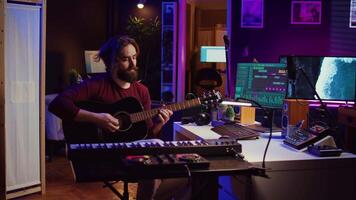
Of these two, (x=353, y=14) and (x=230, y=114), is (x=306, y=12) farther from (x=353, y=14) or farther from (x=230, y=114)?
(x=230, y=114)

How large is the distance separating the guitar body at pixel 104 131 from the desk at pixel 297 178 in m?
0.76

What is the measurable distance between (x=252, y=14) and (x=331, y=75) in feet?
6.41

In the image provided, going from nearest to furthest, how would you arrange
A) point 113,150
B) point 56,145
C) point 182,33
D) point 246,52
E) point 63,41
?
point 113,150
point 246,52
point 56,145
point 63,41
point 182,33

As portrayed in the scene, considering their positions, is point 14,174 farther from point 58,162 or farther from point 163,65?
point 163,65

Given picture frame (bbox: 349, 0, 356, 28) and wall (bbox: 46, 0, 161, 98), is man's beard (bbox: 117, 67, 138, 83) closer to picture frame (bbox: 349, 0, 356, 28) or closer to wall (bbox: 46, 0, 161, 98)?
picture frame (bbox: 349, 0, 356, 28)

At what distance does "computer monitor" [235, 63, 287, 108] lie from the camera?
339 centimetres

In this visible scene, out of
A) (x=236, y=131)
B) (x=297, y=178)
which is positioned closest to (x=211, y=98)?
(x=236, y=131)

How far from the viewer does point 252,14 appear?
5559mm

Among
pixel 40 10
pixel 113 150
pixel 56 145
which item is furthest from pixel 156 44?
pixel 113 150

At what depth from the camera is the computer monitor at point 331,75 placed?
12.2 feet

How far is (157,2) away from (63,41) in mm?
1726

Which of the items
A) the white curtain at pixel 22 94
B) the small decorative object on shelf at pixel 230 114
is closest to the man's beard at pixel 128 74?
the small decorative object on shelf at pixel 230 114

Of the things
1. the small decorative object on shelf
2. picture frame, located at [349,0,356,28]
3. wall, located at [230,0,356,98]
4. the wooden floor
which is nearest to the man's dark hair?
the small decorative object on shelf

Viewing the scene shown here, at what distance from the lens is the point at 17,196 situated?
167 inches
